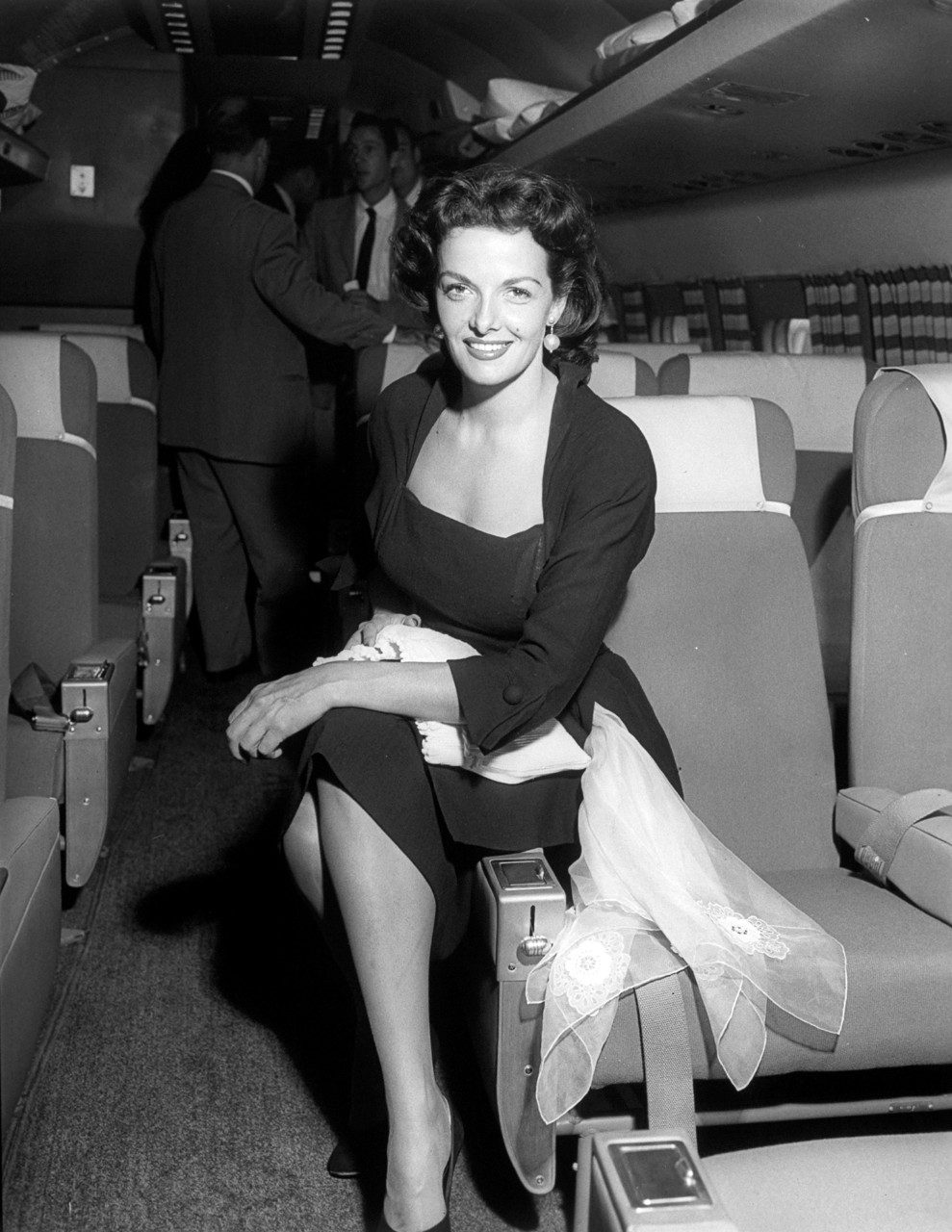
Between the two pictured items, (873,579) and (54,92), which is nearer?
(873,579)

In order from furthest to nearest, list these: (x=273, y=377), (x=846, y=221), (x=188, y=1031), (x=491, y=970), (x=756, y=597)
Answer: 1. (x=273, y=377)
2. (x=846, y=221)
3. (x=188, y=1031)
4. (x=756, y=597)
5. (x=491, y=970)

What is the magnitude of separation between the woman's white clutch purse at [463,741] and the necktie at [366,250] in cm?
421

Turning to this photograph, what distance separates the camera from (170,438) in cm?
450

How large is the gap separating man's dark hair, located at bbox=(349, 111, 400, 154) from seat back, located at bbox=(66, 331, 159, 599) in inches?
105

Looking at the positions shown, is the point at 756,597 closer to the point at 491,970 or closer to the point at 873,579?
the point at 873,579

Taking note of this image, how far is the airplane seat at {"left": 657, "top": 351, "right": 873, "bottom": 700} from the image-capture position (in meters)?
3.03

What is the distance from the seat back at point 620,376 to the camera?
117 inches

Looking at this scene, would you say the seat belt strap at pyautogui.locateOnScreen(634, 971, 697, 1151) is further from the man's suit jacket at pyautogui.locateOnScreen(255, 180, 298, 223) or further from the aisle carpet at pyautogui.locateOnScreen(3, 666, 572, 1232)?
the man's suit jacket at pyautogui.locateOnScreen(255, 180, 298, 223)

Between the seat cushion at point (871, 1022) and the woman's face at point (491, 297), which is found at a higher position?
the woman's face at point (491, 297)

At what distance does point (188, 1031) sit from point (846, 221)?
3288mm

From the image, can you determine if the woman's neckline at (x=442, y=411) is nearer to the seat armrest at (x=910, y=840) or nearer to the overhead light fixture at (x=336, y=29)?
the seat armrest at (x=910, y=840)

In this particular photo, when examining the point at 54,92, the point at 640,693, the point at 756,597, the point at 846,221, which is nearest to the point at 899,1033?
the point at 640,693

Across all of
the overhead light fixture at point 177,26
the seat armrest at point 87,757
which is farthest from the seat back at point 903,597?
the overhead light fixture at point 177,26

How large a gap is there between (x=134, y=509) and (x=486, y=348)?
1.96m
